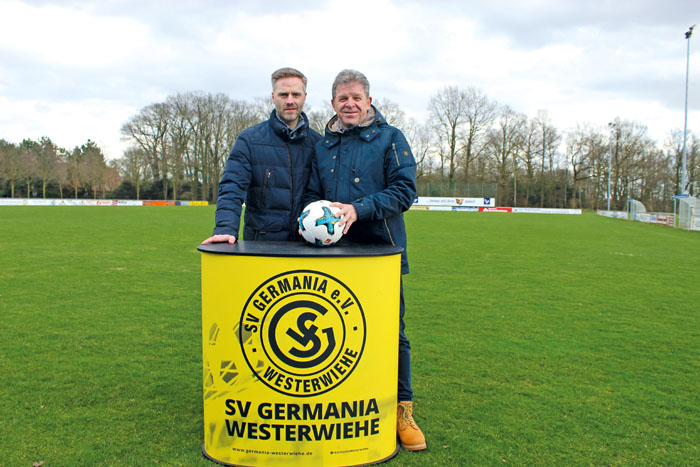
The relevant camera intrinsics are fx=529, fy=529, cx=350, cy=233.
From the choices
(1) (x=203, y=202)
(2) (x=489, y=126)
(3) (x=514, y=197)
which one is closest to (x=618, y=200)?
(3) (x=514, y=197)

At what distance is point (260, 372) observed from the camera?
262cm

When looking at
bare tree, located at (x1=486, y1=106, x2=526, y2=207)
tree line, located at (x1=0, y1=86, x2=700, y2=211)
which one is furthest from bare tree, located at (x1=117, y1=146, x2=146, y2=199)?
bare tree, located at (x1=486, y1=106, x2=526, y2=207)

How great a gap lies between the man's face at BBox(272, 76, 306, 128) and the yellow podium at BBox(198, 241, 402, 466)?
3.36ft

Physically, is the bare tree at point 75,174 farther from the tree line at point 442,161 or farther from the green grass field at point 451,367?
the green grass field at point 451,367

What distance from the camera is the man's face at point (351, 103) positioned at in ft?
9.71

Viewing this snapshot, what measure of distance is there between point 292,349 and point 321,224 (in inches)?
25.5

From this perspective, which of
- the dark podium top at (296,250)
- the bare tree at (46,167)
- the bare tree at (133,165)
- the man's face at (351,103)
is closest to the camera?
the dark podium top at (296,250)

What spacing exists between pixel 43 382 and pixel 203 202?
190 ft

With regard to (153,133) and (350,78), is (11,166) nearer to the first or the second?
(153,133)

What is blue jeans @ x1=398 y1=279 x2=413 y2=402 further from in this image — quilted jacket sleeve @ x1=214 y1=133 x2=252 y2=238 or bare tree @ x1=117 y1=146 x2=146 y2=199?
Answer: bare tree @ x1=117 y1=146 x2=146 y2=199

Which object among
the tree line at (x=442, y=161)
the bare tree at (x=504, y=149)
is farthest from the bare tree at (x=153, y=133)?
the bare tree at (x=504, y=149)

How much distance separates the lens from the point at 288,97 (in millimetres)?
3299

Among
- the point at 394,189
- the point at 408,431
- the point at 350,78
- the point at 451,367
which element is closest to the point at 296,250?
the point at 394,189

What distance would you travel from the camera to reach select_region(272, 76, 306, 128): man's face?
3275 mm
